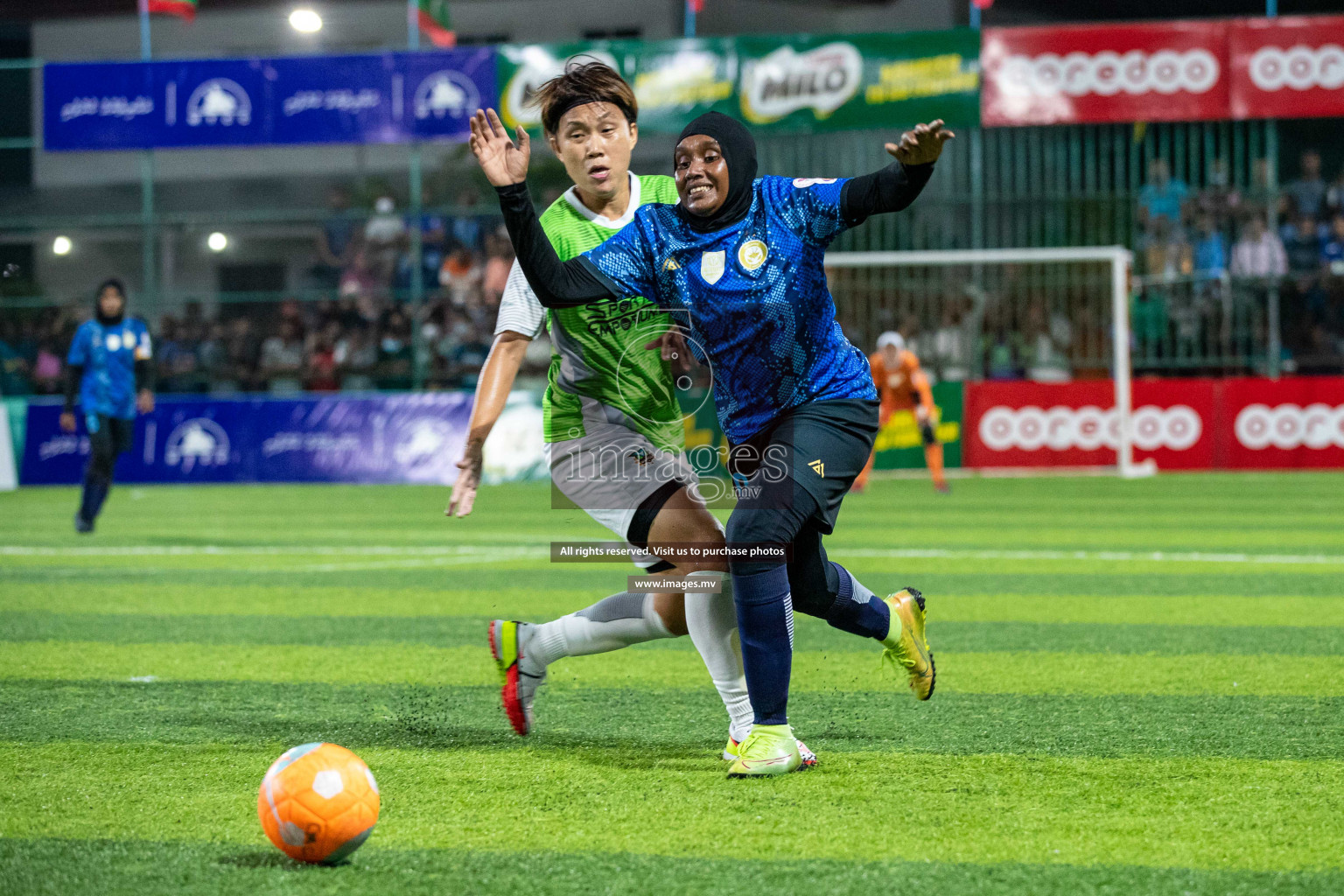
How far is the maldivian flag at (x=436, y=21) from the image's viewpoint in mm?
22641

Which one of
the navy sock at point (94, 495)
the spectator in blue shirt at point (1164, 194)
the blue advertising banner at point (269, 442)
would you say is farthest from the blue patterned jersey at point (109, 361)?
the spectator in blue shirt at point (1164, 194)

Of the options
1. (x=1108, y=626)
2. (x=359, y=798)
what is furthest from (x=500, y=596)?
(x=359, y=798)

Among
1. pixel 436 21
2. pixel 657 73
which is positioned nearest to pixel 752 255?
pixel 657 73

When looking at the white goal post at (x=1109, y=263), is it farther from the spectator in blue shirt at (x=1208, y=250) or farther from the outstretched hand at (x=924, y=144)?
the outstretched hand at (x=924, y=144)

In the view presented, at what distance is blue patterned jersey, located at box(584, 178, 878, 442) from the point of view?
4379 mm

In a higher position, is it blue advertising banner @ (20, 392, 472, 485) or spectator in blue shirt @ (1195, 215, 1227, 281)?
spectator in blue shirt @ (1195, 215, 1227, 281)

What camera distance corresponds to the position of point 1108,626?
754 cm

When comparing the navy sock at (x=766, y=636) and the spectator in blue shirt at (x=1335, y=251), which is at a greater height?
the spectator in blue shirt at (x=1335, y=251)

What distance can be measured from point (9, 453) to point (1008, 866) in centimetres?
1982

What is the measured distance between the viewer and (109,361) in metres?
13.6

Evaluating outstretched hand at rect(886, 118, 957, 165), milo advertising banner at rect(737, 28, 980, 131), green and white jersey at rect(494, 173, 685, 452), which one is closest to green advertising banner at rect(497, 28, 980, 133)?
milo advertising banner at rect(737, 28, 980, 131)

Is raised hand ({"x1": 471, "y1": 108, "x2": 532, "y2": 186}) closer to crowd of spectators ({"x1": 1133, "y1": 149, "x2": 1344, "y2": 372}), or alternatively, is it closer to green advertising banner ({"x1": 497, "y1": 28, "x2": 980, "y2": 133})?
green advertising banner ({"x1": 497, "y1": 28, "x2": 980, "y2": 133})

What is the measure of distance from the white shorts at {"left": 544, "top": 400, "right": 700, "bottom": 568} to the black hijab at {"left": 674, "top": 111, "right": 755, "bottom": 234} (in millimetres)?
743

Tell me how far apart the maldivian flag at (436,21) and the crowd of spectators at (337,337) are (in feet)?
9.98
